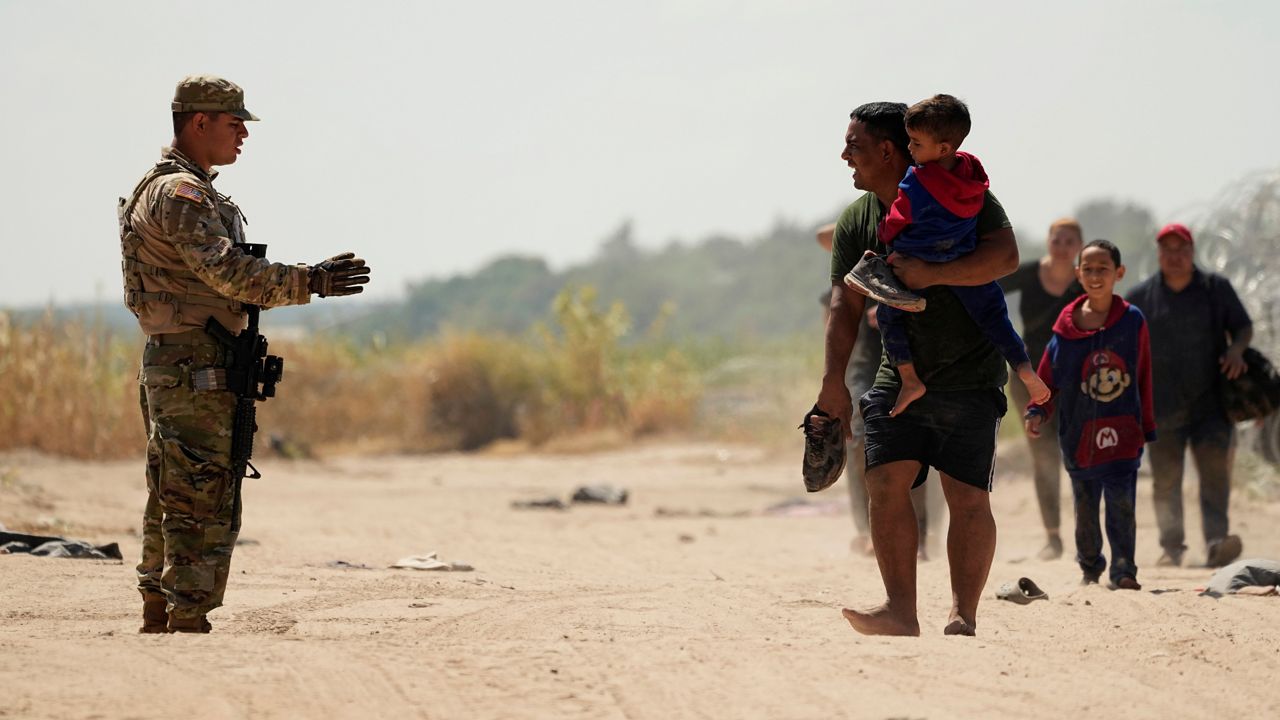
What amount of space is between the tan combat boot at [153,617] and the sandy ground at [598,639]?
20cm

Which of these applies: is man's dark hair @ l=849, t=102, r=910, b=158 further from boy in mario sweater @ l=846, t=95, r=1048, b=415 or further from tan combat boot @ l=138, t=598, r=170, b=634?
tan combat boot @ l=138, t=598, r=170, b=634

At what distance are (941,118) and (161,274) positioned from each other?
2.82 meters

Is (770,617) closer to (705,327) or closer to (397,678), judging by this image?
(397,678)

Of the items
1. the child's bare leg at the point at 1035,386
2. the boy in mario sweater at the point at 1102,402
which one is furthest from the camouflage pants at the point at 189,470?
the boy in mario sweater at the point at 1102,402

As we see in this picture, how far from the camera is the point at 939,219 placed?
5066 mm

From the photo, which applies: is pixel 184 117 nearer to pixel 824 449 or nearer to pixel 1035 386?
pixel 824 449

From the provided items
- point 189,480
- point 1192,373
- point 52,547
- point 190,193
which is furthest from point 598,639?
point 1192,373

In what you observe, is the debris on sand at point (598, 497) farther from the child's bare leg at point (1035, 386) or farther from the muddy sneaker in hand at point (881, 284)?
the muddy sneaker in hand at point (881, 284)

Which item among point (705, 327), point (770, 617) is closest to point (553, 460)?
point (770, 617)

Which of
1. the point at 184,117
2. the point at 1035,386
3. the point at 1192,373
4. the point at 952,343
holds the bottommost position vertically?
the point at 1192,373

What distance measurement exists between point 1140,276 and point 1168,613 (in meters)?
7.53

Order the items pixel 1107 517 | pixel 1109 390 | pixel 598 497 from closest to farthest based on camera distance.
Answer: pixel 1109 390 < pixel 1107 517 < pixel 598 497

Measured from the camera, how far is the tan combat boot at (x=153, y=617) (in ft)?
18.2

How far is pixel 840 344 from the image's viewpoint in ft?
17.5
